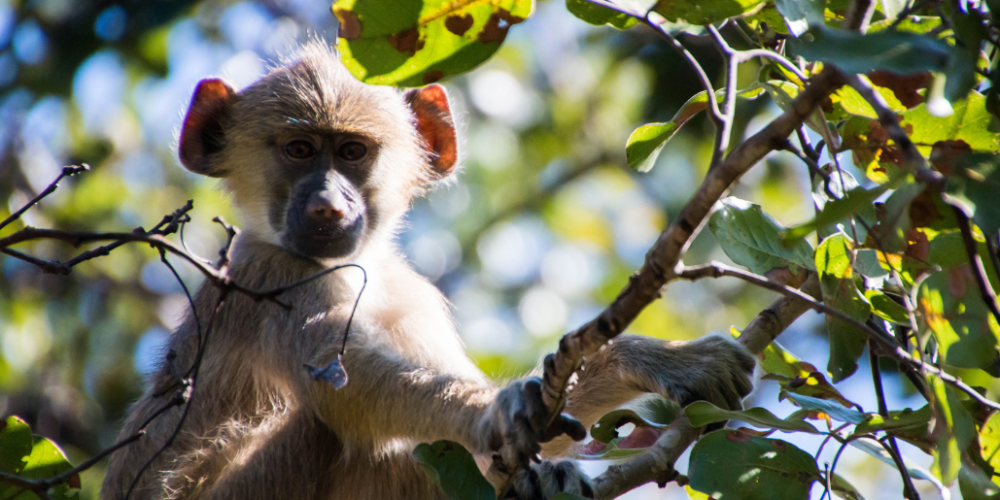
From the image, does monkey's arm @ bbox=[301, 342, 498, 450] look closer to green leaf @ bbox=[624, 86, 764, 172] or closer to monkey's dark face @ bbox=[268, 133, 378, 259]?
monkey's dark face @ bbox=[268, 133, 378, 259]

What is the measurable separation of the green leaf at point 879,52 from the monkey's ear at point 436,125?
4.20 metres

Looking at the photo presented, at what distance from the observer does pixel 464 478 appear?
248 centimetres

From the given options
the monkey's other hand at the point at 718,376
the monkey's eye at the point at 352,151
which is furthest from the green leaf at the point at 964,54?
the monkey's eye at the point at 352,151

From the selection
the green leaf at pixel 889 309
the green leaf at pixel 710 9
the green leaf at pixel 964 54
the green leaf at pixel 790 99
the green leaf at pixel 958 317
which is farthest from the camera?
the green leaf at pixel 889 309

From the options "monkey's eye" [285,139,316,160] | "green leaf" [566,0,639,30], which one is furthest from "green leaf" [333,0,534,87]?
"monkey's eye" [285,139,316,160]

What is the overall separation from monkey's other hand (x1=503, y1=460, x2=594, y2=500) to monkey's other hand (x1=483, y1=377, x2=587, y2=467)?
2.40 feet

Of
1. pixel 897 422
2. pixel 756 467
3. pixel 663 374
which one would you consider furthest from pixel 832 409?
pixel 663 374

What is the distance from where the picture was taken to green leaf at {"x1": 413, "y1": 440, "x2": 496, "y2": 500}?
2459 millimetres

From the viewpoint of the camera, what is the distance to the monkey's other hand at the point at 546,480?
11.8ft

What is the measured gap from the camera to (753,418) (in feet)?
8.23

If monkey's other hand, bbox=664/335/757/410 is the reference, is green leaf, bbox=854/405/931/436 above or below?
above

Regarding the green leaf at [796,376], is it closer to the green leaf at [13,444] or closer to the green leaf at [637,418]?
the green leaf at [637,418]

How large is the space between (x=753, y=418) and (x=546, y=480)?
4.41ft

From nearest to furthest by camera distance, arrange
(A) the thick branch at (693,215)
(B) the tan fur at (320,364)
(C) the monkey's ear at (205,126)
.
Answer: (A) the thick branch at (693,215) < (B) the tan fur at (320,364) < (C) the monkey's ear at (205,126)
